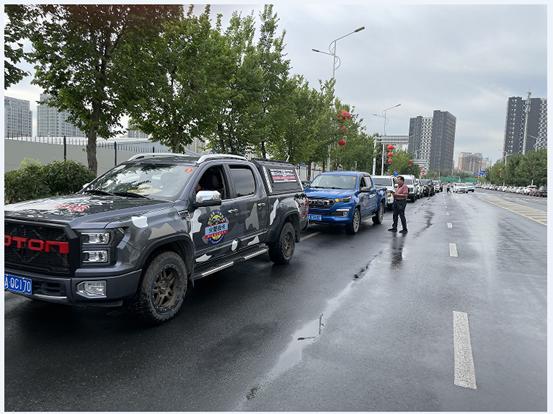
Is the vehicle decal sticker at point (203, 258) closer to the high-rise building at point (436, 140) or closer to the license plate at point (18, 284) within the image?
the license plate at point (18, 284)

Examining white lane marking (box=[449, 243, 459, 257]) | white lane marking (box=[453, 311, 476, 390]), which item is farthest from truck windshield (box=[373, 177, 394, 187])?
white lane marking (box=[453, 311, 476, 390])

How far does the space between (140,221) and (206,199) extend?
92 cm

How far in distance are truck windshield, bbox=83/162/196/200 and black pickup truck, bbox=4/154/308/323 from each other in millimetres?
14

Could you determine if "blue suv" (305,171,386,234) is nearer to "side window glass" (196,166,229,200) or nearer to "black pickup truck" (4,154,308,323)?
"black pickup truck" (4,154,308,323)

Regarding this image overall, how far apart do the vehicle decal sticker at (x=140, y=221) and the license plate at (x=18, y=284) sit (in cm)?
114

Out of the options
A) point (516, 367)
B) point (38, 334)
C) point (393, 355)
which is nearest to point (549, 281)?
point (516, 367)

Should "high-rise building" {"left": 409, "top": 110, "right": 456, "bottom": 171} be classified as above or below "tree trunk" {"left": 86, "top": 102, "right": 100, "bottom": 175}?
above

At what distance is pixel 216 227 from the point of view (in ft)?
18.9

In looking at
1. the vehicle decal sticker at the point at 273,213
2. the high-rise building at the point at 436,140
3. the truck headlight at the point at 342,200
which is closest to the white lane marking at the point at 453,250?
the truck headlight at the point at 342,200

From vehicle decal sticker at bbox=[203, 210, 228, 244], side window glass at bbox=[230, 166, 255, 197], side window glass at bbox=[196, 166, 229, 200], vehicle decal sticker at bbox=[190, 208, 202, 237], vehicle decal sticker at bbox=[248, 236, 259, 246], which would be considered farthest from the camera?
vehicle decal sticker at bbox=[248, 236, 259, 246]

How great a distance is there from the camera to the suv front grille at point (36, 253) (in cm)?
415

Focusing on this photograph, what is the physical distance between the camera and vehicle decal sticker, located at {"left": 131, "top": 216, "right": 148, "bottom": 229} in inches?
174

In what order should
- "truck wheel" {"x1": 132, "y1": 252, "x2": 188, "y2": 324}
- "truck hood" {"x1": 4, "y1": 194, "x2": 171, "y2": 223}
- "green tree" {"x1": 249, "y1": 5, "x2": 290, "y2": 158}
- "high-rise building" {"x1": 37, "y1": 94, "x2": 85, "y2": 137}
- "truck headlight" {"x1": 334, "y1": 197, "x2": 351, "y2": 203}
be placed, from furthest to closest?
1. "high-rise building" {"x1": 37, "y1": 94, "x2": 85, "y2": 137}
2. "green tree" {"x1": 249, "y1": 5, "x2": 290, "y2": 158}
3. "truck headlight" {"x1": 334, "y1": 197, "x2": 351, "y2": 203}
4. "truck wheel" {"x1": 132, "y1": 252, "x2": 188, "y2": 324}
5. "truck hood" {"x1": 4, "y1": 194, "x2": 171, "y2": 223}

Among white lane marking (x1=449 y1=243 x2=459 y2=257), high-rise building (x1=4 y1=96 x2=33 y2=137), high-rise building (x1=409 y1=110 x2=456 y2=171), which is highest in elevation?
high-rise building (x1=409 y1=110 x2=456 y2=171)
